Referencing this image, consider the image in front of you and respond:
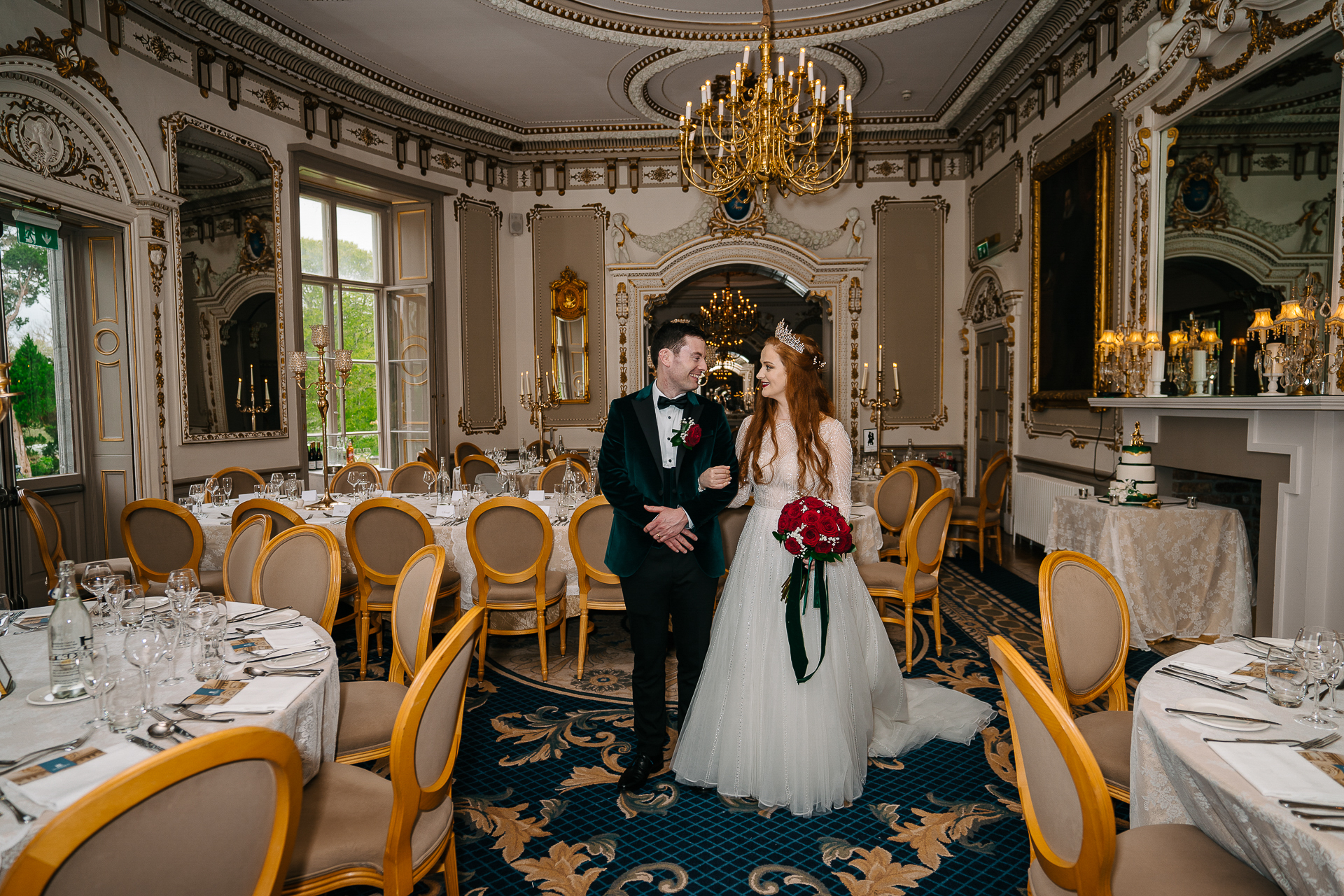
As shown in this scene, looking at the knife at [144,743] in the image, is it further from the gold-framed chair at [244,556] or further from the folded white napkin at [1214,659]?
the folded white napkin at [1214,659]

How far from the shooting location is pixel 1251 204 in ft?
13.3

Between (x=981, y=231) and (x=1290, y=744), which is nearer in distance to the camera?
(x=1290, y=744)

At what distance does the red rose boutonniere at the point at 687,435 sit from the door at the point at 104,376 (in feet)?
16.0

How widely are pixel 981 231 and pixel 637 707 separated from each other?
7.38 m

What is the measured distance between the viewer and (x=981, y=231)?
8.18 m

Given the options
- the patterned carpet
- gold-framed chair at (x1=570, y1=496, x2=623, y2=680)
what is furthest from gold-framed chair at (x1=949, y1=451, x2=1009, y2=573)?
gold-framed chair at (x1=570, y1=496, x2=623, y2=680)

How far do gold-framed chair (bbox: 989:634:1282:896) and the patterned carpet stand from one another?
2.50 feet

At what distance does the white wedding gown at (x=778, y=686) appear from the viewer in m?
2.47

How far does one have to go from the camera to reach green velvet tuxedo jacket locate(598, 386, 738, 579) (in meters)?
2.59

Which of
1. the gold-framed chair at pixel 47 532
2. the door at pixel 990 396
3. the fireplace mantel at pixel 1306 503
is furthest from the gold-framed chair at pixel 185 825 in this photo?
the door at pixel 990 396

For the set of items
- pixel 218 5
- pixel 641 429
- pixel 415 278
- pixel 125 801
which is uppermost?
pixel 218 5

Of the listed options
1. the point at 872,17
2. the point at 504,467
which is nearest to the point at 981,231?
the point at 872,17

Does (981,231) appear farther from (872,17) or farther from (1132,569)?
(1132,569)

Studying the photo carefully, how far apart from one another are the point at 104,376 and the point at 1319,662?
680cm
